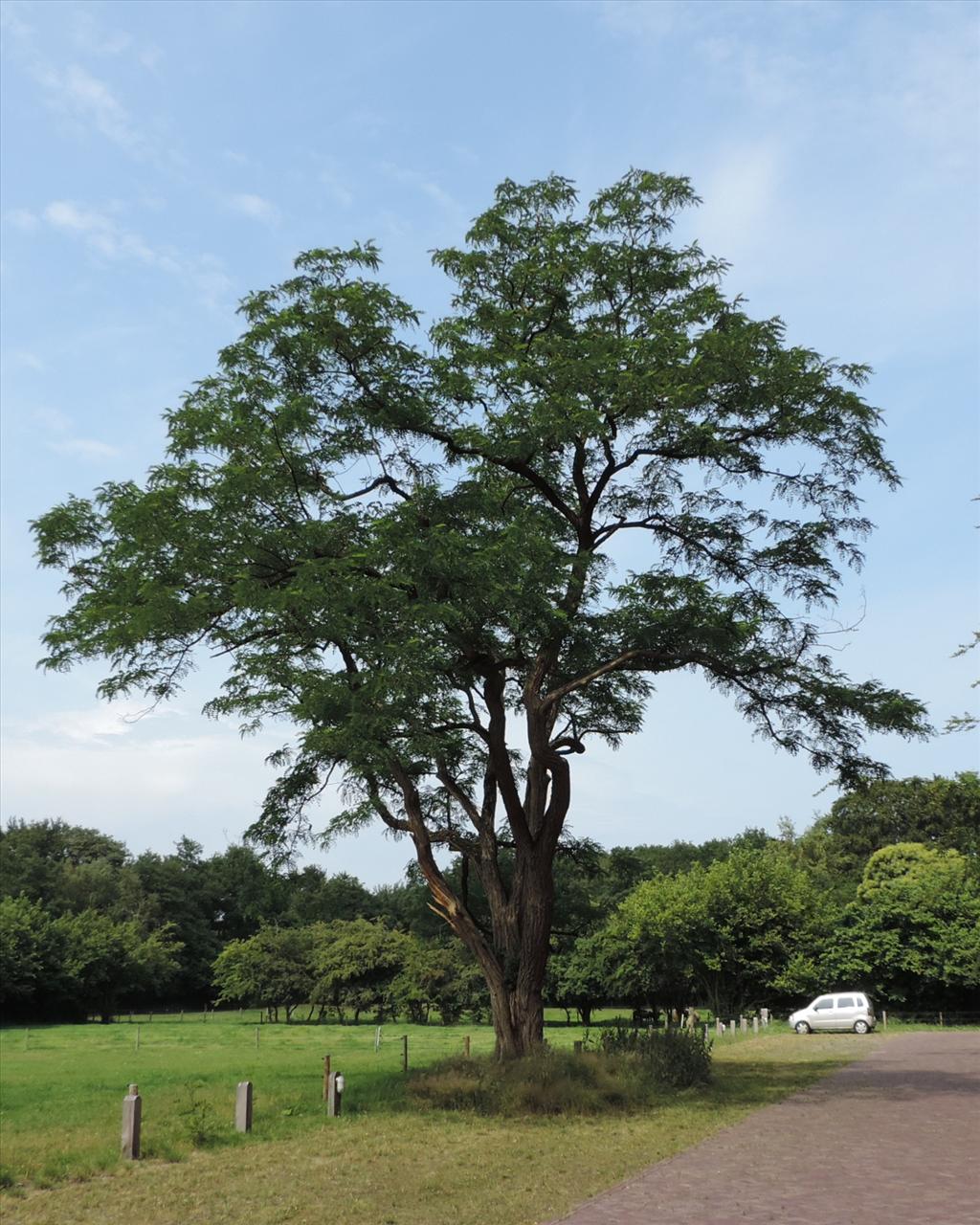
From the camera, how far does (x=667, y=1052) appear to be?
65.4ft

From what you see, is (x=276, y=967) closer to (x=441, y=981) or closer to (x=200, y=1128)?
(x=441, y=981)

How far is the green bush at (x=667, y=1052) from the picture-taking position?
19484mm

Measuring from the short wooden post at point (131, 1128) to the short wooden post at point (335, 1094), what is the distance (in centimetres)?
382

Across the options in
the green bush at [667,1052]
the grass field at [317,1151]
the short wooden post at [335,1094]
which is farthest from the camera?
the green bush at [667,1052]

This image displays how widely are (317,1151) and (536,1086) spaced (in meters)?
4.50

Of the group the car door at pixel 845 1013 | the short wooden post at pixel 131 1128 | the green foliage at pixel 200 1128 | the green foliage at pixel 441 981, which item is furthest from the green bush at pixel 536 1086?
the green foliage at pixel 441 981

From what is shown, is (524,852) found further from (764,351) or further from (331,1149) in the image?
(764,351)

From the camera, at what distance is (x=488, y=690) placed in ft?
68.7

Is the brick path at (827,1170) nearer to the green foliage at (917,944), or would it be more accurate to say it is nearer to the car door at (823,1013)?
the car door at (823,1013)

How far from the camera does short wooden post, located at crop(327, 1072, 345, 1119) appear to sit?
1641 cm

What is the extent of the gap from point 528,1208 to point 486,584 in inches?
363

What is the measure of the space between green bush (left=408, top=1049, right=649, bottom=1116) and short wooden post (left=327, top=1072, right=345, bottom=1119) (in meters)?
1.31

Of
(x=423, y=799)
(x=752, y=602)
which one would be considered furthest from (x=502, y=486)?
(x=423, y=799)

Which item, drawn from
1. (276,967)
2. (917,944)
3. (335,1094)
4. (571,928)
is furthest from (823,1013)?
(276,967)
